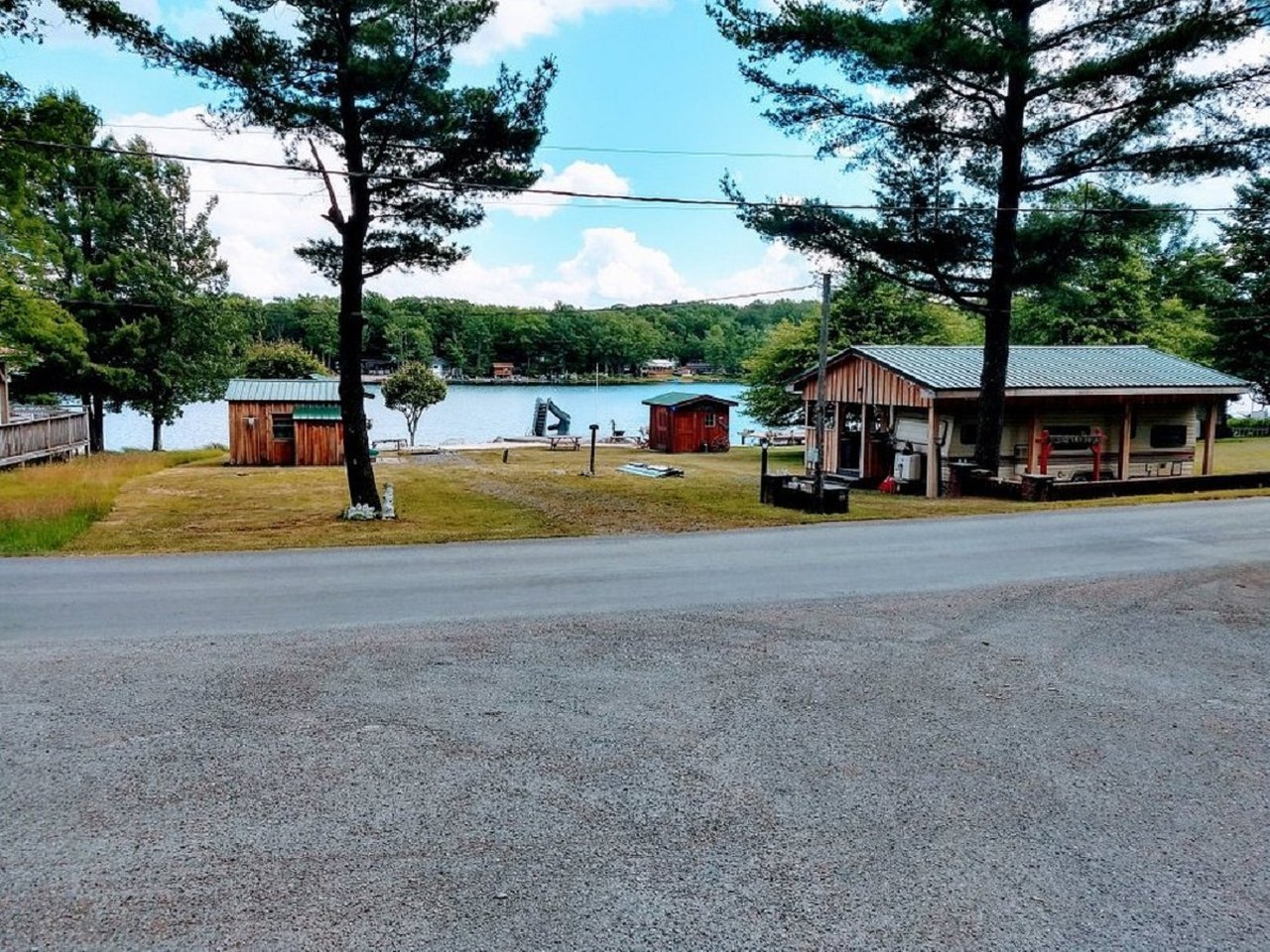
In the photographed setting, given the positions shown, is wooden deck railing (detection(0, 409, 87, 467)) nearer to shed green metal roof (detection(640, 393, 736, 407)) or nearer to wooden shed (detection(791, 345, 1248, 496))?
shed green metal roof (detection(640, 393, 736, 407))

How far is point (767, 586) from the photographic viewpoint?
9164mm

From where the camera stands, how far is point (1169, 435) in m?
22.6

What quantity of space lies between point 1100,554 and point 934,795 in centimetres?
782

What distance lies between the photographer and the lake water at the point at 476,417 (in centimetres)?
4838

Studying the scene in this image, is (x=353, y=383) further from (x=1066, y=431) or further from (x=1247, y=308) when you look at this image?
(x=1247, y=308)

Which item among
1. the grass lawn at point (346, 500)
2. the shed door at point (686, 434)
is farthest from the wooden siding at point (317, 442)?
the shed door at point (686, 434)

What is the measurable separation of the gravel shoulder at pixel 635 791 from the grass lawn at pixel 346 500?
6.07 m

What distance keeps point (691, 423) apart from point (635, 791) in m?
30.9

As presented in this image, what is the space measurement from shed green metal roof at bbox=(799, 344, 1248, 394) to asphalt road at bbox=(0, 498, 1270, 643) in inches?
272

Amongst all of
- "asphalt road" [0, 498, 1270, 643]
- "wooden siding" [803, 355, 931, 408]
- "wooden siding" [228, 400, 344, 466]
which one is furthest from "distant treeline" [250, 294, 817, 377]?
"asphalt road" [0, 498, 1270, 643]

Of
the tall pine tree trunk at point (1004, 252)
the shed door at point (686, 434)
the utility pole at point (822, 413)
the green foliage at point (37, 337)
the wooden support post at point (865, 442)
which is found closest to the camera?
the utility pole at point (822, 413)

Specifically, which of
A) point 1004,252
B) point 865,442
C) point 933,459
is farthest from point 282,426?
point 1004,252

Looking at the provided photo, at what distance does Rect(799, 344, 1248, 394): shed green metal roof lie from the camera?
64.6 feet

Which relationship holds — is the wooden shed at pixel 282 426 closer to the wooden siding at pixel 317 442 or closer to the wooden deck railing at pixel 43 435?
the wooden siding at pixel 317 442
